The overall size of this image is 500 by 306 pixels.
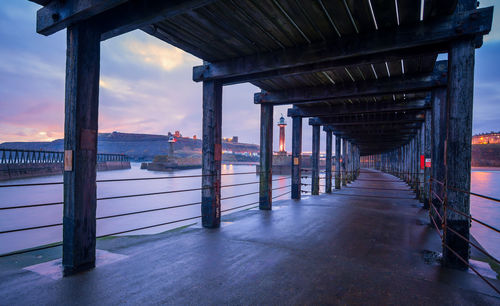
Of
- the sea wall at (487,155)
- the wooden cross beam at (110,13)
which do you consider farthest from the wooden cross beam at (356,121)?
the sea wall at (487,155)

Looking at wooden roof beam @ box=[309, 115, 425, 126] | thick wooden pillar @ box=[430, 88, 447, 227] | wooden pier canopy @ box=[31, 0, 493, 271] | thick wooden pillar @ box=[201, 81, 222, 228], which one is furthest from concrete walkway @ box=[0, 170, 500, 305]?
wooden roof beam @ box=[309, 115, 425, 126]

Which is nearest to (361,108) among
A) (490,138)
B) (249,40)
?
(249,40)

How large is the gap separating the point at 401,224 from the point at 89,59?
746cm

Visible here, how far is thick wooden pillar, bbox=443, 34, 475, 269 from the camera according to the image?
368 cm

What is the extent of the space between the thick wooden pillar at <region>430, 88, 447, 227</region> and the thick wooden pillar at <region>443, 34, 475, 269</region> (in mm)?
2758

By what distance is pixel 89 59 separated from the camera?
→ 355 centimetres

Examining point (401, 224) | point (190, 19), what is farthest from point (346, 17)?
point (401, 224)

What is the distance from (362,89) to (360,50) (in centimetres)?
288

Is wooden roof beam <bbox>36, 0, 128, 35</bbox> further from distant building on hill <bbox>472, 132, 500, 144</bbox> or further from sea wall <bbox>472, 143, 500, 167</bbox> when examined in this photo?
distant building on hill <bbox>472, 132, 500, 144</bbox>

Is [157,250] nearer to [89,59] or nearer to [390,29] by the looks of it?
[89,59]

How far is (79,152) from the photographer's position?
3.43m

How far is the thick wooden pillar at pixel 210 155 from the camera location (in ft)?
19.2

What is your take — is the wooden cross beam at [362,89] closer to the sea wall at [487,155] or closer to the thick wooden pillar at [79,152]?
the thick wooden pillar at [79,152]

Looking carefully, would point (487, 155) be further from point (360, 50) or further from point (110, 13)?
point (110, 13)
